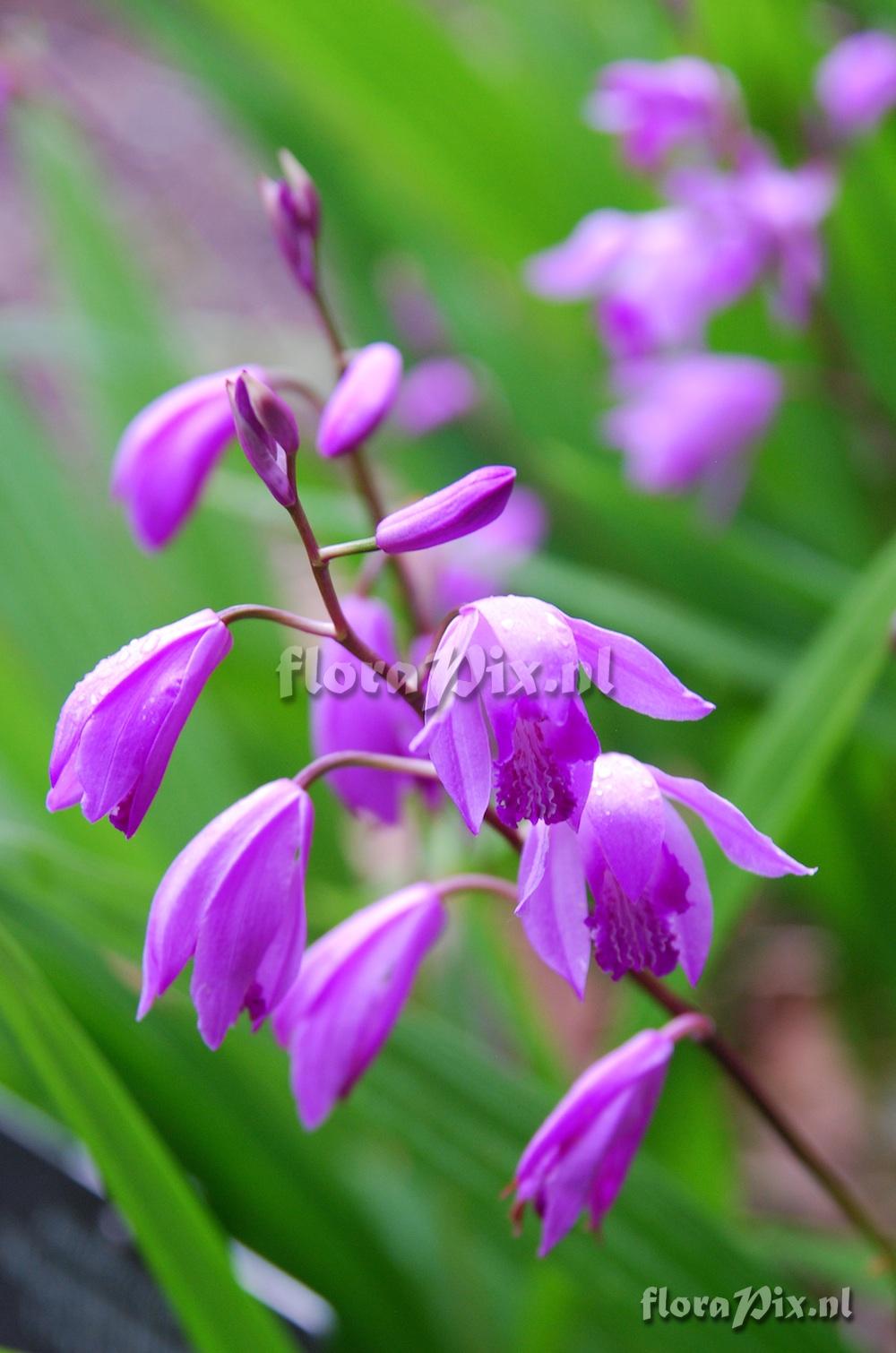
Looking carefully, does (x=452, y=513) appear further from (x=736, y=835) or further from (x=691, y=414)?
(x=691, y=414)

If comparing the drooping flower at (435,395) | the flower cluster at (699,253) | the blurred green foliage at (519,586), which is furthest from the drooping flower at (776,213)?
the drooping flower at (435,395)

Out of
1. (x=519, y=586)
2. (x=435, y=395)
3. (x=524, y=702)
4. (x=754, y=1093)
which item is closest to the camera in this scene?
(x=524, y=702)

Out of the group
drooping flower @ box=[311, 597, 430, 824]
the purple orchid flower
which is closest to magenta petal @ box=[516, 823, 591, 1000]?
the purple orchid flower

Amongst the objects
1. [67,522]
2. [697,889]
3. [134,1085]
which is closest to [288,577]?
[67,522]

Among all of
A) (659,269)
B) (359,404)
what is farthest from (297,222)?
(659,269)

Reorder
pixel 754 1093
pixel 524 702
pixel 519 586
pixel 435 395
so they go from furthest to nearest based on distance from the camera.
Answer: pixel 435 395 → pixel 519 586 → pixel 754 1093 → pixel 524 702

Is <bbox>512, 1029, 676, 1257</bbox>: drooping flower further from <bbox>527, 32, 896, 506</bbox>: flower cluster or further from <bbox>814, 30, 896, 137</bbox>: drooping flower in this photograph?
<bbox>814, 30, 896, 137</bbox>: drooping flower
